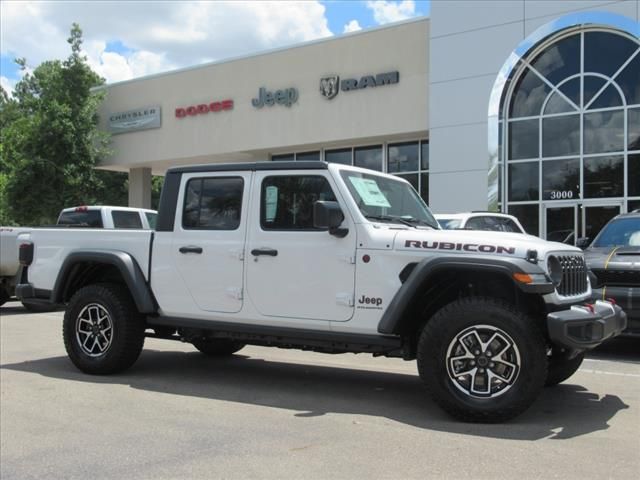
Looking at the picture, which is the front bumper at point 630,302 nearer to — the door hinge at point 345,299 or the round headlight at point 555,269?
the round headlight at point 555,269

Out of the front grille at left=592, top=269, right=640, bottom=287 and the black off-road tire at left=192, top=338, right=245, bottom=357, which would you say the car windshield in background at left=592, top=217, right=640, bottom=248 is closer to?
the front grille at left=592, top=269, right=640, bottom=287

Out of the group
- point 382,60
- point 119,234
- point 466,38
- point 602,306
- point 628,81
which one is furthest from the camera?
point 382,60

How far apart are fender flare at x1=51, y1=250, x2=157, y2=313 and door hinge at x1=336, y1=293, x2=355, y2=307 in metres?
2.02

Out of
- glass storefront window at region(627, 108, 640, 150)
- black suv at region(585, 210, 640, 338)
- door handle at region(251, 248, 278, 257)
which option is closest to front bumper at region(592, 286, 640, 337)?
black suv at region(585, 210, 640, 338)

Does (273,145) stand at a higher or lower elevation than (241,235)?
higher

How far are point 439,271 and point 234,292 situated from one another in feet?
6.51

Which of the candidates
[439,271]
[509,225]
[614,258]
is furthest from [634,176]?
[439,271]

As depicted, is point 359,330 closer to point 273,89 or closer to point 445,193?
point 445,193

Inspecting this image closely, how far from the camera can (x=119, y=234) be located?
6.94 metres

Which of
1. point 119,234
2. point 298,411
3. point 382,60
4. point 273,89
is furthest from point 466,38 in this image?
point 298,411

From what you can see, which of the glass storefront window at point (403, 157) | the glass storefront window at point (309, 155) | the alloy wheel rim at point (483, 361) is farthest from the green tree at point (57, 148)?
the alloy wheel rim at point (483, 361)

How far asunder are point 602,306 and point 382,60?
54.7 feet

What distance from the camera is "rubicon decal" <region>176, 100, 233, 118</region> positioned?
81.4 feet

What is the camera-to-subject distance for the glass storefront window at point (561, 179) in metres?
17.4
